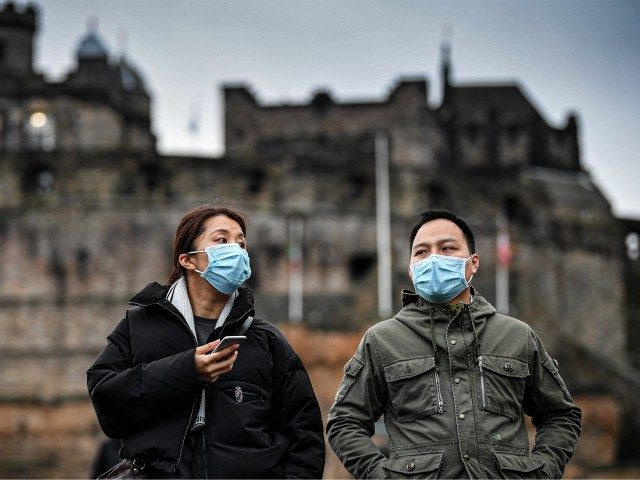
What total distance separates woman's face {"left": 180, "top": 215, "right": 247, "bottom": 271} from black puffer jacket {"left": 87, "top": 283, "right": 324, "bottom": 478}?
233 millimetres

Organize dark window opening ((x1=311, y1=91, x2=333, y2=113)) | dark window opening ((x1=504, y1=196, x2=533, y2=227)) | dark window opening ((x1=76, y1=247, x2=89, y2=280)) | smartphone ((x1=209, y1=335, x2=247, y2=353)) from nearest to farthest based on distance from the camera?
smartphone ((x1=209, y1=335, x2=247, y2=353)) → dark window opening ((x1=76, y1=247, x2=89, y2=280)) → dark window opening ((x1=504, y1=196, x2=533, y2=227)) → dark window opening ((x1=311, y1=91, x2=333, y2=113))

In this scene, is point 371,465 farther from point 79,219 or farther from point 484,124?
point 484,124

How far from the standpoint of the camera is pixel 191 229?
5973mm

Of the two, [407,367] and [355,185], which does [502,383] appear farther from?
[355,185]

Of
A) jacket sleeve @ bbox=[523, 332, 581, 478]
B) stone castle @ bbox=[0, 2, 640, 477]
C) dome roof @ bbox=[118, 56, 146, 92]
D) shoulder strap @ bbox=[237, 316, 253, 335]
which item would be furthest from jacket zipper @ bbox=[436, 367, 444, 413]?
dome roof @ bbox=[118, 56, 146, 92]

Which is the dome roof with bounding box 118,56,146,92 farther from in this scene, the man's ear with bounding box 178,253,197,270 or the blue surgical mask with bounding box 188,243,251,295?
the blue surgical mask with bounding box 188,243,251,295

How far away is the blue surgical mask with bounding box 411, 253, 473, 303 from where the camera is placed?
5688 millimetres

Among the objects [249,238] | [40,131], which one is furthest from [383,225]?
[40,131]

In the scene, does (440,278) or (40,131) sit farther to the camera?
(40,131)

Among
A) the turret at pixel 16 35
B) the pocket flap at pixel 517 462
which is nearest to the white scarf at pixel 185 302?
the pocket flap at pixel 517 462

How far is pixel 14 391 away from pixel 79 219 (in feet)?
16.9

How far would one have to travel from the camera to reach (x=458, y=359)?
5605 millimetres

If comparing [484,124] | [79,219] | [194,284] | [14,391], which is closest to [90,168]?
[79,219]

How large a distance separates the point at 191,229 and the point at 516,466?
190cm
